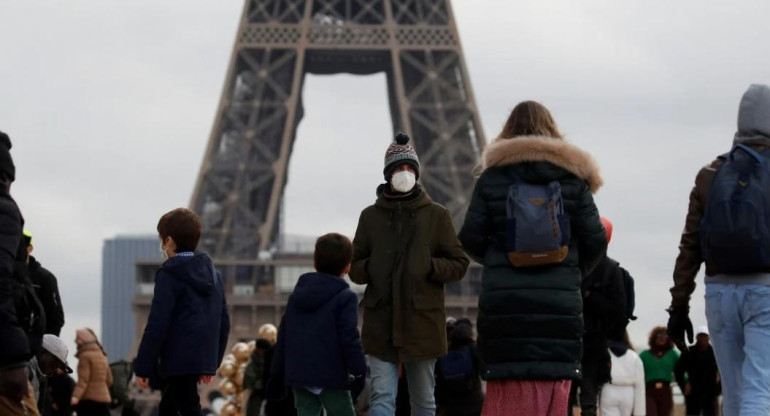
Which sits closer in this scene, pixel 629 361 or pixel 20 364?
pixel 20 364

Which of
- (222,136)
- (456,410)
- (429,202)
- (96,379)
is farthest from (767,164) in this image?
(222,136)

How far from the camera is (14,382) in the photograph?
9938 mm

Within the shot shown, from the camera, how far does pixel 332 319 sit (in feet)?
38.9

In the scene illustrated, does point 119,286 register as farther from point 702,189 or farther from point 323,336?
point 702,189

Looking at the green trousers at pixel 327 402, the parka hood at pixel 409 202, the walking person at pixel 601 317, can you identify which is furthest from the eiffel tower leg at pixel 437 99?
the green trousers at pixel 327 402

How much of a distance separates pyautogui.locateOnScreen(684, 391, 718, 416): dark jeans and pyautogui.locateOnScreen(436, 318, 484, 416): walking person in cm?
460

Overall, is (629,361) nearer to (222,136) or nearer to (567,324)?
(567,324)

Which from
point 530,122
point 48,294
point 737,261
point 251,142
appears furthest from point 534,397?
point 251,142

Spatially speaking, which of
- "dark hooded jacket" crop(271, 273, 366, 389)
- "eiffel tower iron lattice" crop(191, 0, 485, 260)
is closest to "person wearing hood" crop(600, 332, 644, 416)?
"dark hooded jacket" crop(271, 273, 366, 389)

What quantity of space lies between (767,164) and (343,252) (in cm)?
267

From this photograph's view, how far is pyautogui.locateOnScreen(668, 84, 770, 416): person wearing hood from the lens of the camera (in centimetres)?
1026

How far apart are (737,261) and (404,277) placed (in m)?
2.60

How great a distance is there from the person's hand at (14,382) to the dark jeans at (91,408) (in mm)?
8076

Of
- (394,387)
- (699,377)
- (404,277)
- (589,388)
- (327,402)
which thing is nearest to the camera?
(327,402)
